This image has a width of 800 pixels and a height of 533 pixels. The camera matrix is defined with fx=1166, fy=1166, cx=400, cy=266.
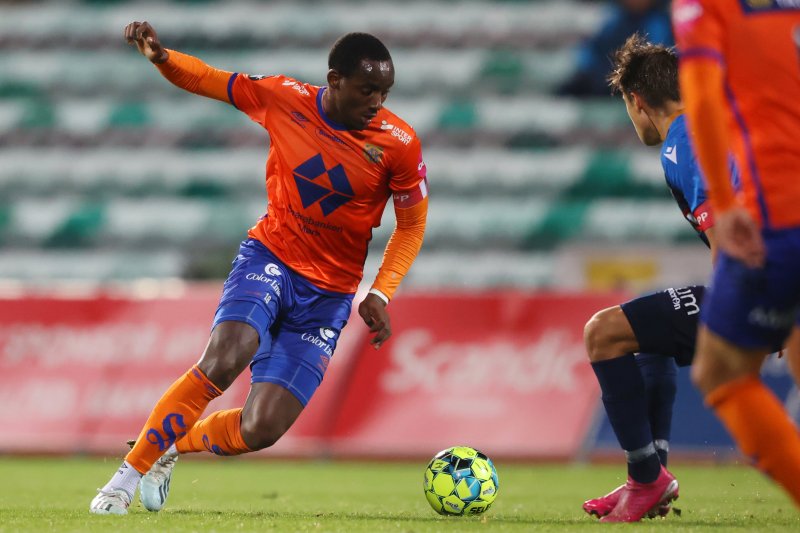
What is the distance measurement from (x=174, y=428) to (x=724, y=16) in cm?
306

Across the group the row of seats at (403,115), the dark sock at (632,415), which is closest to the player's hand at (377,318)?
the dark sock at (632,415)

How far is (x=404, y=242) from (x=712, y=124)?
8.94 ft

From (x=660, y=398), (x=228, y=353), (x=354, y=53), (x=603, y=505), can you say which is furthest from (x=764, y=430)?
(x=354, y=53)

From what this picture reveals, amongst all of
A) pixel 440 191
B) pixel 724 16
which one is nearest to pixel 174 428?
pixel 724 16

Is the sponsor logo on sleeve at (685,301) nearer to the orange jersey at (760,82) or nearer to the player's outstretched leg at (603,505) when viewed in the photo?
the player's outstretched leg at (603,505)

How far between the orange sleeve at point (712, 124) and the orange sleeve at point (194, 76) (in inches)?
113

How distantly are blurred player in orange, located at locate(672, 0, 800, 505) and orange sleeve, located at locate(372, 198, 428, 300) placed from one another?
2.40 meters

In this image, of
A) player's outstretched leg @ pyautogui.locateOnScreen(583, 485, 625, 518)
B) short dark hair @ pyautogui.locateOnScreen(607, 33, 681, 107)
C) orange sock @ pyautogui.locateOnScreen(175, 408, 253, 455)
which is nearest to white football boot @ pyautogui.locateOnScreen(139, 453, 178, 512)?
orange sock @ pyautogui.locateOnScreen(175, 408, 253, 455)

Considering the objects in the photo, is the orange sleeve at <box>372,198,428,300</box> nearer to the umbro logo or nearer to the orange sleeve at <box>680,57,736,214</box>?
the umbro logo

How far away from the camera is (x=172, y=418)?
17.4 feet

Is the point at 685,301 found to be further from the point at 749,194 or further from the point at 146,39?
the point at 146,39

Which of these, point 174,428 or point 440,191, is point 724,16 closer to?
point 174,428

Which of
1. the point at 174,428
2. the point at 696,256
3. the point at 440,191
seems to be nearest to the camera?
the point at 174,428

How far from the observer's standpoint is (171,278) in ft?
57.4
